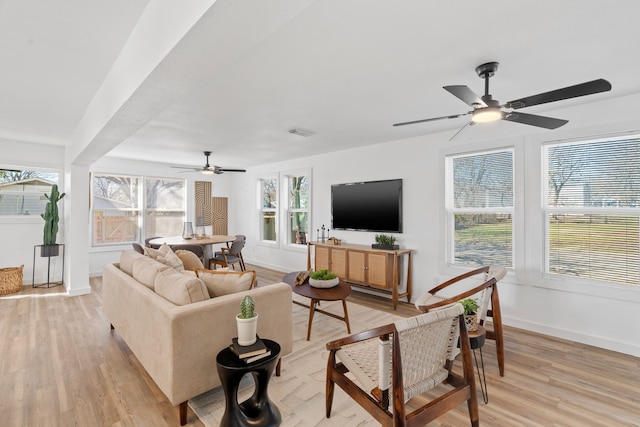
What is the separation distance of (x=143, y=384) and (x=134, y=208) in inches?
205

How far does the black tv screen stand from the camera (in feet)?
15.2

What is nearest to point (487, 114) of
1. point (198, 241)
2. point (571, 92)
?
point (571, 92)

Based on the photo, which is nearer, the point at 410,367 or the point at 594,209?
the point at 410,367

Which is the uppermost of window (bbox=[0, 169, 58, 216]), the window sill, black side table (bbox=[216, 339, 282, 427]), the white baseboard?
window (bbox=[0, 169, 58, 216])

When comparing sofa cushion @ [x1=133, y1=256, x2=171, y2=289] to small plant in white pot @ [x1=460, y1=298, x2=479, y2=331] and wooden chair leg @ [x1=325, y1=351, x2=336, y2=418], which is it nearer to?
wooden chair leg @ [x1=325, y1=351, x2=336, y2=418]

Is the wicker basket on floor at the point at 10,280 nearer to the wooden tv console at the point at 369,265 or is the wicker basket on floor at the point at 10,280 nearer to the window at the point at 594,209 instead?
the wooden tv console at the point at 369,265

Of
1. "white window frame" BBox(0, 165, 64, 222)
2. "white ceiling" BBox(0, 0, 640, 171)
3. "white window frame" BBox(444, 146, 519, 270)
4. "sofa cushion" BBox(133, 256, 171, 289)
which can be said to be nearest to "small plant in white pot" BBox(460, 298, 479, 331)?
"white window frame" BBox(444, 146, 519, 270)

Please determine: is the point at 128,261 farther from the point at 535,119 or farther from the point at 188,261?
the point at 535,119

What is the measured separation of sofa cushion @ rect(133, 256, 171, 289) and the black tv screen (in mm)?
3208

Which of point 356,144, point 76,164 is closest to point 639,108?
point 356,144

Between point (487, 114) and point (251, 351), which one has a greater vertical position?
point (487, 114)

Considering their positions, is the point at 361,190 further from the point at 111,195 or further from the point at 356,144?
the point at 111,195

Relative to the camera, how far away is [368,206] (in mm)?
4957

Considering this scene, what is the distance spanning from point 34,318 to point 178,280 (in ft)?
9.73
